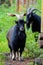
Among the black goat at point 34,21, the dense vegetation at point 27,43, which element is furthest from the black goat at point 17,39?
the black goat at point 34,21

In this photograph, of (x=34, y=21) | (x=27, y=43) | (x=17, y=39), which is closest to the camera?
(x=17, y=39)

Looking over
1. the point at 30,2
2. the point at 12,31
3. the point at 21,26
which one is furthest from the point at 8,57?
the point at 30,2

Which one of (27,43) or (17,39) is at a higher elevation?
(17,39)

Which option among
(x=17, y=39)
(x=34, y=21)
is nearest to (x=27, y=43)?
(x=17, y=39)

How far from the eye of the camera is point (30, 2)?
18.1m

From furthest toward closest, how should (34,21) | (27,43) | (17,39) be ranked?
(34,21) < (27,43) < (17,39)

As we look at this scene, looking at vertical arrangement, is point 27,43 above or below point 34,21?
below

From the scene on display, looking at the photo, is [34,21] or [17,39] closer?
[17,39]

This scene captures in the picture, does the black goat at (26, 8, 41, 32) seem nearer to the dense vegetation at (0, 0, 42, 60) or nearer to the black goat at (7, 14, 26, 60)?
the dense vegetation at (0, 0, 42, 60)

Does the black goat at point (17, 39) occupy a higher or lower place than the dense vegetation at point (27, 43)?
higher

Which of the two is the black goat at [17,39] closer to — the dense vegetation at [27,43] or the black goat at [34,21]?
the dense vegetation at [27,43]

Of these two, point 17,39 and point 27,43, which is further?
point 27,43

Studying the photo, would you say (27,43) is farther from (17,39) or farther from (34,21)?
(34,21)

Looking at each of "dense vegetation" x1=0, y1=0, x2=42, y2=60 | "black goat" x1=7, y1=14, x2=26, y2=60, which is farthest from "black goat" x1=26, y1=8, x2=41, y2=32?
"black goat" x1=7, y1=14, x2=26, y2=60
